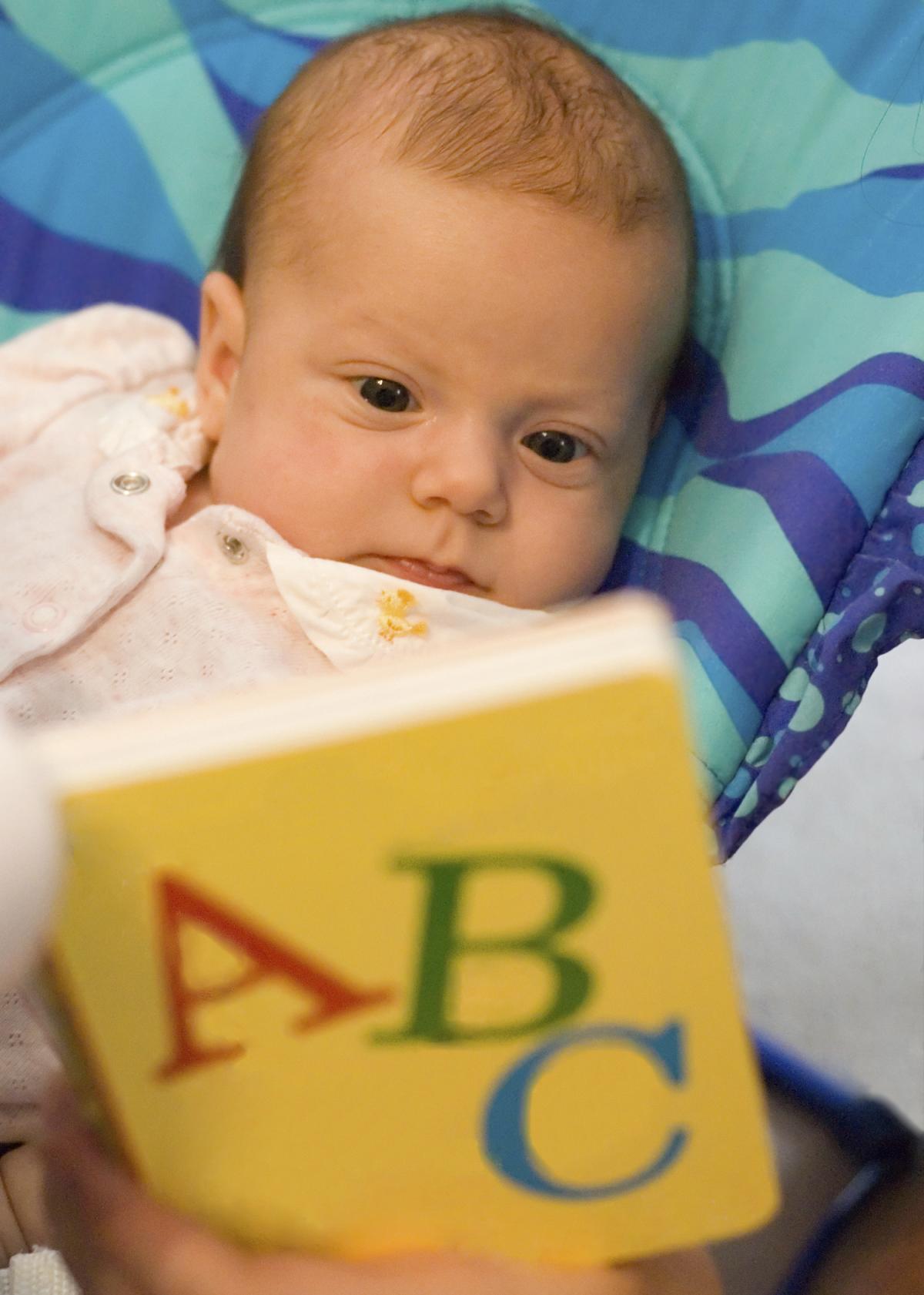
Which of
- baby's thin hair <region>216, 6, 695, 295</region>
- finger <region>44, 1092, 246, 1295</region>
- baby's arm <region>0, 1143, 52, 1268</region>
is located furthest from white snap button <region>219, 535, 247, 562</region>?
finger <region>44, 1092, 246, 1295</region>

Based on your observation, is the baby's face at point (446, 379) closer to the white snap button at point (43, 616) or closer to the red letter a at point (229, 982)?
the white snap button at point (43, 616)

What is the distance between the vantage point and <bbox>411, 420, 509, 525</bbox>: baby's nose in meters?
0.81

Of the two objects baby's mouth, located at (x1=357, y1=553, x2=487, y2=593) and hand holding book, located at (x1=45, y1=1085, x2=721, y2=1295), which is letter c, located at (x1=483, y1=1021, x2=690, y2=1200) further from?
baby's mouth, located at (x1=357, y1=553, x2=487, y2=593)

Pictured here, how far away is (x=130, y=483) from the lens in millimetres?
901

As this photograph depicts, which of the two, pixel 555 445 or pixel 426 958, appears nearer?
pixel 426 958

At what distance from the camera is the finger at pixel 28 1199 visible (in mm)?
717

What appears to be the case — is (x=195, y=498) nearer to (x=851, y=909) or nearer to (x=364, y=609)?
(x=364, y=609)

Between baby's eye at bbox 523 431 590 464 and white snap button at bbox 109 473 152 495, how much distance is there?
28 cm

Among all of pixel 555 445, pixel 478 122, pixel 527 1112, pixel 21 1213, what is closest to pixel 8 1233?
pixel 21 1213

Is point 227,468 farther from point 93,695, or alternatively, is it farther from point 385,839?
point 385,839

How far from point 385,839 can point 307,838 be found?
20 mm

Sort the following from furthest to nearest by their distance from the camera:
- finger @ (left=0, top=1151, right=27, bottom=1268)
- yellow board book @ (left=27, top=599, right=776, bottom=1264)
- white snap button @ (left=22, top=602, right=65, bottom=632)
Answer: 1. white snap button @ (left=22, top=602, right=65, bottom=632)
2. finger @ (left=0, top=1151, right=27, bottom=1268)
3. yellow board book @ (left=27, top=599, right=776, bottom=1264)

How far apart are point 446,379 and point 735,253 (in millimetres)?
290

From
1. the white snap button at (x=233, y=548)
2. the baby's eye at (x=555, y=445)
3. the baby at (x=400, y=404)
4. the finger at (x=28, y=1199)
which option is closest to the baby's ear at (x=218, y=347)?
the baby at (x=400, y=404)
